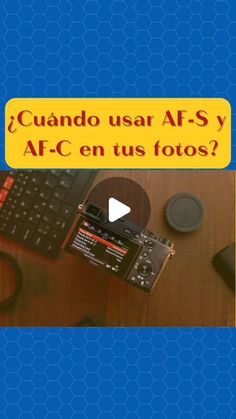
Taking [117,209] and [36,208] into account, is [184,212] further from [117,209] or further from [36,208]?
[36,208]

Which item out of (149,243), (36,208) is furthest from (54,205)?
(149,243)

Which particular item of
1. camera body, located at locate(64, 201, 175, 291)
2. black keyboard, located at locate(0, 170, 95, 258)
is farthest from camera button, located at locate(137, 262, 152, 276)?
black keyboard, located at locate(0, 170, 95, 258)

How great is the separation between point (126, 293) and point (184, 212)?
0.42 ft

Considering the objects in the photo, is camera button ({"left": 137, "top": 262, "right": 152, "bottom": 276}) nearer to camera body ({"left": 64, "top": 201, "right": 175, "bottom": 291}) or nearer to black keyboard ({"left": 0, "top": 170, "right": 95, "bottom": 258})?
camera body ({"left": 64, "top": 201, "right": 175, "bottom": 291})

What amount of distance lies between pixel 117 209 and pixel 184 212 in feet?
0.29

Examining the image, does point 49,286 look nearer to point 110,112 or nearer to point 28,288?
point 28,288

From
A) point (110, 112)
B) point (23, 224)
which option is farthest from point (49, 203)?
point (110, 112)

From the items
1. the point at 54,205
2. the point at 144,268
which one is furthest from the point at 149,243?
the point at 54,205

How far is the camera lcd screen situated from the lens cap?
0.27 ft

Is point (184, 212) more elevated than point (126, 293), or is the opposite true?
point (184, 212)

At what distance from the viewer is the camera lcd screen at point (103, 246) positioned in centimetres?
57

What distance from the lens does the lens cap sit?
0.62 metres

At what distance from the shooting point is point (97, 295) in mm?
620

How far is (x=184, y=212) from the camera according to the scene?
2.07ft
